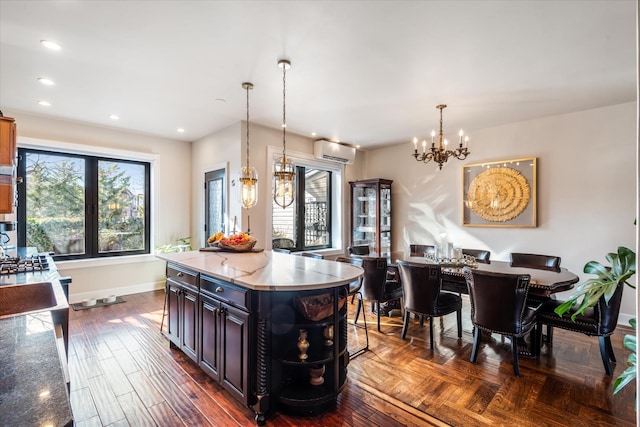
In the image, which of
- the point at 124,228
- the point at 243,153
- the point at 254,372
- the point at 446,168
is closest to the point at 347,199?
the point at 446,168

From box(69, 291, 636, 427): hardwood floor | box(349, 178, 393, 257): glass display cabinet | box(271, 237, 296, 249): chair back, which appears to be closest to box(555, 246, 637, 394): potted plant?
box(69, 291, 636, 427): hardwood floor

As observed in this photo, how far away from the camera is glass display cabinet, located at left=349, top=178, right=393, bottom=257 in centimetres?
579

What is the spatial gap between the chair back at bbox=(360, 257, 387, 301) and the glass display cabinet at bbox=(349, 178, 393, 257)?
2.09m

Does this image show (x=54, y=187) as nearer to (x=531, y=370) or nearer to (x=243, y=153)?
(x=243, y=153)

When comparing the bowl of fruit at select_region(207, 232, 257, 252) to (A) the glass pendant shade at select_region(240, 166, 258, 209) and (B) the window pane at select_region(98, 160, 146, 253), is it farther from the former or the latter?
(B) the window pane at select_region(98, 160, 146, 253)

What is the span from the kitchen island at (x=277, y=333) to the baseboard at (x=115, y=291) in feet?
11.1

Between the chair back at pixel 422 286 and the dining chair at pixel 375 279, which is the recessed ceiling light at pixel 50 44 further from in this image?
the chair back at pixel 422 286

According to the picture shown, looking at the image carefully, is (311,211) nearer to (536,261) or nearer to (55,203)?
(536,261)

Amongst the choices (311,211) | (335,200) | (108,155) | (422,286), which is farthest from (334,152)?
(108,155)

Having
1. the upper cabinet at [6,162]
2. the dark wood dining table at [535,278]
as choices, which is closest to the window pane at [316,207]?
the dark wood dining table at [535,278]

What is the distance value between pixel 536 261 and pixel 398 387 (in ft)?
7.94

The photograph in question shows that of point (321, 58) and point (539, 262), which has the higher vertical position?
point (321, 58)

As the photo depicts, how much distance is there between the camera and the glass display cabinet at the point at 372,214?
19.0 feet

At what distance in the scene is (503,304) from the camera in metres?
2.64
